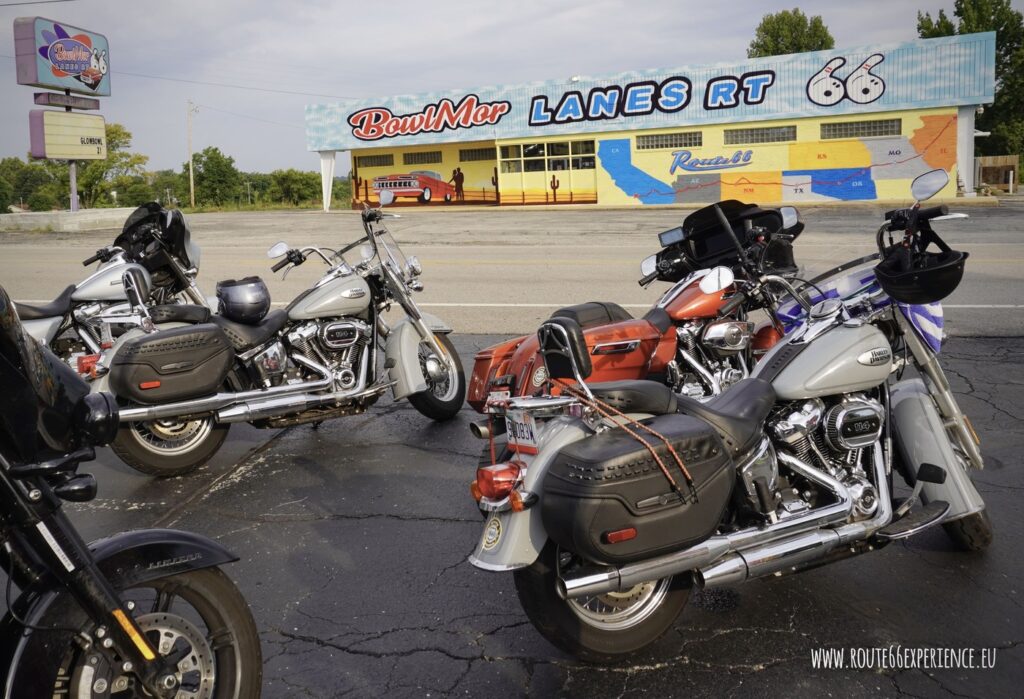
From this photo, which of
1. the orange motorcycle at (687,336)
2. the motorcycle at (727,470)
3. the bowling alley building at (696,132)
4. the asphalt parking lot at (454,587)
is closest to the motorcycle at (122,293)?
the asphalt parking lot at (454,587)

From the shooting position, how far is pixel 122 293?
23.2 feet

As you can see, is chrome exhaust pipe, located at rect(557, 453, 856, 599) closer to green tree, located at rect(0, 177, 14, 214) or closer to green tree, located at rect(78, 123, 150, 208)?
green tree, located at rect(78, 123, 150, 208)

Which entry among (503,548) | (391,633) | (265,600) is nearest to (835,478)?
(503,548)

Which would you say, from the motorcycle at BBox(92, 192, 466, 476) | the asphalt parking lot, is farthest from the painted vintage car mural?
the motorcycle at BBox(92, 192, 466, 476)

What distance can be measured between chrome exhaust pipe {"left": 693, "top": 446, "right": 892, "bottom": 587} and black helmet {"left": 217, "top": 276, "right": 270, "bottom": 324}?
12.4 ft

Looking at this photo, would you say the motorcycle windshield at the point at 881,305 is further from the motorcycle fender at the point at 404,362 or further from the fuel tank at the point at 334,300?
the fuel tank at the point at 334,300

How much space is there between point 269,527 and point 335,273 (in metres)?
2.16

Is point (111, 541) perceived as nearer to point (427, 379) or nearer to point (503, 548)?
point (503, 548)

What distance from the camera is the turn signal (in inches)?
129

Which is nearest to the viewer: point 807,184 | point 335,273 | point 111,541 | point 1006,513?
point 111,541

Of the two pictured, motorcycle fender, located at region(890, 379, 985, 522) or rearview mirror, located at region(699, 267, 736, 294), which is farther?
rearview mirror, located at region(699, 267, 736, 294)

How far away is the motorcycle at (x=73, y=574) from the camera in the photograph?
2.43 meters

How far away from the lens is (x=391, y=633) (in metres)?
3.89

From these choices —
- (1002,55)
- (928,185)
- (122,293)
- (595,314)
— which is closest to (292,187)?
(1002,55)
